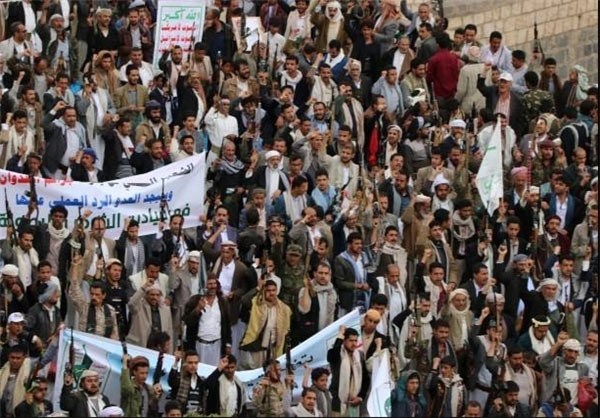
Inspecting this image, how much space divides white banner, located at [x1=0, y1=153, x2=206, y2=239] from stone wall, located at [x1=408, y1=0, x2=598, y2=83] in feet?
35.7

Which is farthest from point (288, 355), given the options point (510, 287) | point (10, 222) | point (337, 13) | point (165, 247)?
point (337, 13)

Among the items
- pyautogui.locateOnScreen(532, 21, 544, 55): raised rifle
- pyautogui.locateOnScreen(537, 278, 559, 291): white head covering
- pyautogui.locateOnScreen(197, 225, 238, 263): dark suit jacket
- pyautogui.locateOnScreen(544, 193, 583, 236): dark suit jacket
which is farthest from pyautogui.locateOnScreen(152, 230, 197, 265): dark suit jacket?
pyautogui.locateOnScreen(532, 21, 544, 55): raised rifle

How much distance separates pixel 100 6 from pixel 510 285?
7653 millimetres

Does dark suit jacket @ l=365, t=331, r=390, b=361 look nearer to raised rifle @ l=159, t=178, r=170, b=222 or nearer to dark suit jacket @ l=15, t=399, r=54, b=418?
raised rifle @ l=159, t=178, r=170, b=222

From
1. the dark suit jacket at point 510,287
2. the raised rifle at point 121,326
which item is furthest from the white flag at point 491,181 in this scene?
the raised rifle at point 121,326

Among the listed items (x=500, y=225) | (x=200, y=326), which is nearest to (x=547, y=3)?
(x=500, y=225)

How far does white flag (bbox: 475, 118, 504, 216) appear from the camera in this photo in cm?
3712

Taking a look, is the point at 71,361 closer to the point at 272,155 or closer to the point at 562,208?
the point at 272,155

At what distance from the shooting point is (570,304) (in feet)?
119

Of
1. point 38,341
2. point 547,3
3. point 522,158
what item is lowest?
point 38,341

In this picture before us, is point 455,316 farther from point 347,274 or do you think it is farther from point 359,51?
point 359,51

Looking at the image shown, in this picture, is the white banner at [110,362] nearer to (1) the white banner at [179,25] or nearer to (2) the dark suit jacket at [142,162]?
(2) the dark suit jacket at [142,162]

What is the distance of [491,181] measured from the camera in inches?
1463

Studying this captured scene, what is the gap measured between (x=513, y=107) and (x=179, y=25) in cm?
379
